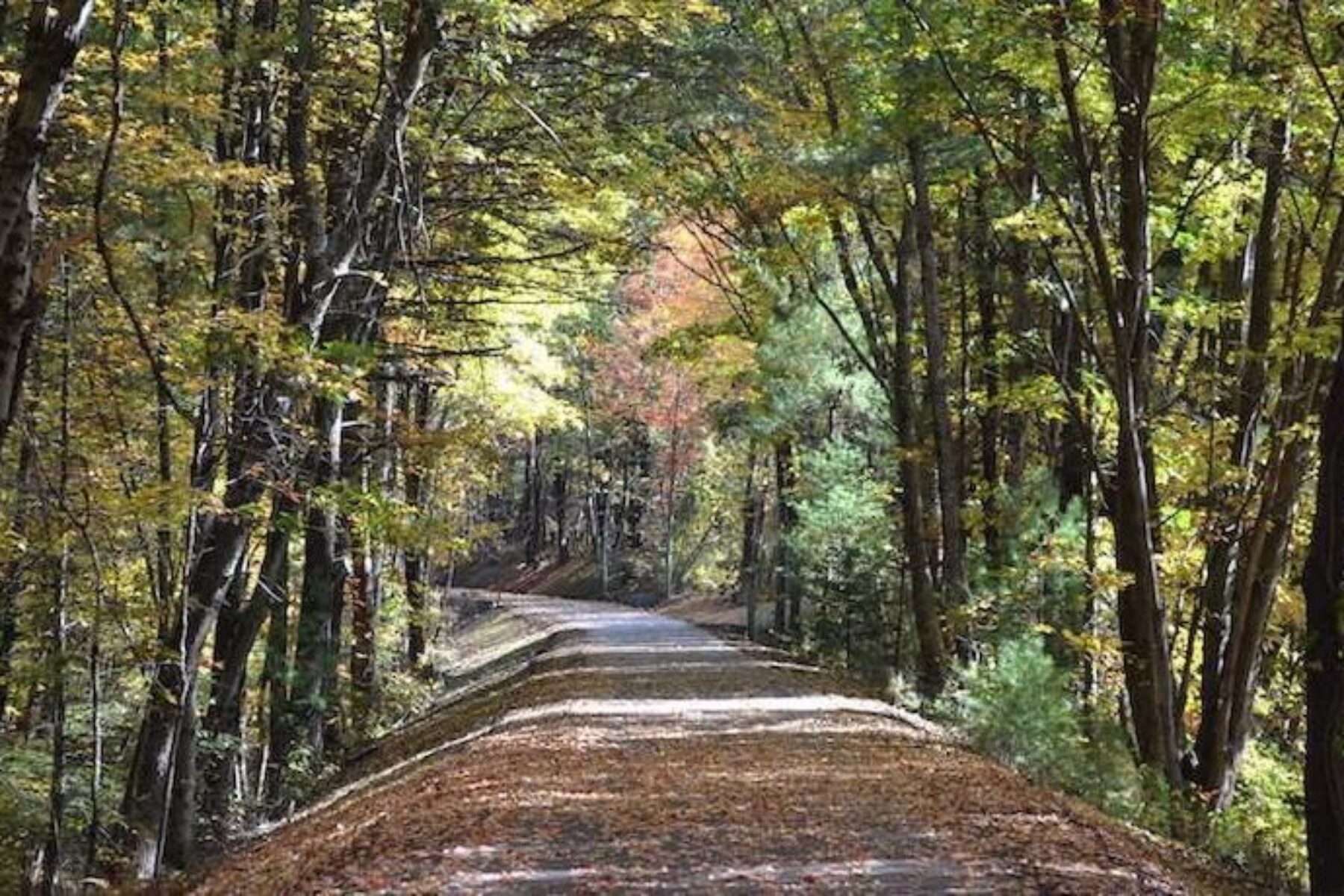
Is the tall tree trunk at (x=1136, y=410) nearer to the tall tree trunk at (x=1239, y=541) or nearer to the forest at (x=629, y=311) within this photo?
the forest at (x=629, y=311)

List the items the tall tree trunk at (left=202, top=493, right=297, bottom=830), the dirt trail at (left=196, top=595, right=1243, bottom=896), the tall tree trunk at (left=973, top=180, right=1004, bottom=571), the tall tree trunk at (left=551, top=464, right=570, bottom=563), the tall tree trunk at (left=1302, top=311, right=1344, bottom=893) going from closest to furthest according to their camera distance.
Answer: the tall tree trunk at (left=1302, top=311, right=1344, bottom=893) → the dirt trail at (left=196, top=595, right=1243, bottom=896) → the tall tree trunk at (left=202, top=493, right=297, bottom=830) → the tall tree trunk at (left=973, top=180, right=1004, bottom=571) → the tall tree trunk at (left=551, top=464, right=570, bottom=563)

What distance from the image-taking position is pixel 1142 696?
11.5 metres

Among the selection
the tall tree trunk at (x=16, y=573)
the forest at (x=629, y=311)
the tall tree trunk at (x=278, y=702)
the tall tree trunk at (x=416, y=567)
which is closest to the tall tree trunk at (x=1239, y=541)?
the forest at (x=629, y=311)

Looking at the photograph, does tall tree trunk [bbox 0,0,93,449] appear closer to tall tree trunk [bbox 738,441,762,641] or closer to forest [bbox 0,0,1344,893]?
forest [bbox 0,0,1344,893]

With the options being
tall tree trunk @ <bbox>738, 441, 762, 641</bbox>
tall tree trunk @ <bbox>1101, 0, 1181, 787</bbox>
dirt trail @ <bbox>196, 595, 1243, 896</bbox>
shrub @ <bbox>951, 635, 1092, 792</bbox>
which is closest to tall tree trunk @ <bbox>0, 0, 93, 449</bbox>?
dirt trail @ <bbox>196, 595, 1243, 896</bbox>

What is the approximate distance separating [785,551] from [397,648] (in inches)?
339

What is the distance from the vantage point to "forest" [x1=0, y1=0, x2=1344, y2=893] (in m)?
9.73

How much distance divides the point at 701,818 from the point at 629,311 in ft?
48.3

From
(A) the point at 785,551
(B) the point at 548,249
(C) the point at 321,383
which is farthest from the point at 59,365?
(A) the point at 785,551

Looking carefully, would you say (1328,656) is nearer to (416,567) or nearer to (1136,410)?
(1136,410)

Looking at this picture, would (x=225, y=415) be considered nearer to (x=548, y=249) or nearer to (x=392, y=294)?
(x=392, y=294)

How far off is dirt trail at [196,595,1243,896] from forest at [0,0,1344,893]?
1252 millimetres

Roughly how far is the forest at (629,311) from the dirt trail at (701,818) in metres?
1.25

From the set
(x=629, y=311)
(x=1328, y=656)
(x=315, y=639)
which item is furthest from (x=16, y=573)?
(x=629, y=311)
